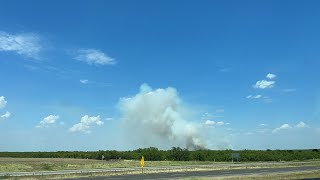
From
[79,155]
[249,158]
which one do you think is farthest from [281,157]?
[79,155]

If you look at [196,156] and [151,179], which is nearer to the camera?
[151,179]

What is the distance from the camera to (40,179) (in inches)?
1722

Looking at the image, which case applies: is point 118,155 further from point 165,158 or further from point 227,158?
point 227,158

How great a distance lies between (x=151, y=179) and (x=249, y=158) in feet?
291

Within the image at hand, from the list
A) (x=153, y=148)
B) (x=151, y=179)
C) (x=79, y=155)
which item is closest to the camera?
(x=151, y=179)

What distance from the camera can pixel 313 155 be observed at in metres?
142

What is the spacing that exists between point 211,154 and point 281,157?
2085 centimetres

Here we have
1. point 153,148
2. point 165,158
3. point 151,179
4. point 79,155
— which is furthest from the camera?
point 79,155

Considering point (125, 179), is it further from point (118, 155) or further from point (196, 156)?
point (118, 155)

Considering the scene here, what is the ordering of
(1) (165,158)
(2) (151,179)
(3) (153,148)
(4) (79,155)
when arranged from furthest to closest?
(4) (79,155)
(3) (153,148)
(1) (165,158)
(2) (151,179)

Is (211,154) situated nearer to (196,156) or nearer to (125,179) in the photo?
(196,156)

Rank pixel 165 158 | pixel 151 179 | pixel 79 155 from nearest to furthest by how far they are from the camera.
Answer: pixel 151 179
pixel 165 158
pixel 79 155

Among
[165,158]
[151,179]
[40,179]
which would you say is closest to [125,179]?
[151,179]

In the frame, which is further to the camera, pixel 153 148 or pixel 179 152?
pixel 153 148
